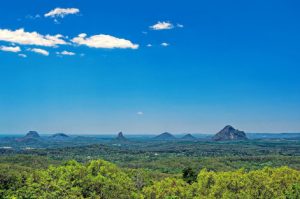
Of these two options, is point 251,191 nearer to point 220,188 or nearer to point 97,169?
point 220,188

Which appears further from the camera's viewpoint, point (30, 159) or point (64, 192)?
point (30, 159)

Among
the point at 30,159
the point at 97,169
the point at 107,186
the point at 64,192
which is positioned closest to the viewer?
the point at 64,192

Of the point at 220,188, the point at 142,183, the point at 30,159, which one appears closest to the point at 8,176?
the point at 142,183

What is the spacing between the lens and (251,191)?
63000mm

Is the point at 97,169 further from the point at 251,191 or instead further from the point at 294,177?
the point at 294,177

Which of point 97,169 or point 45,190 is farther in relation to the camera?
point 97,169

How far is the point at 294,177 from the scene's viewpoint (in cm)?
7244

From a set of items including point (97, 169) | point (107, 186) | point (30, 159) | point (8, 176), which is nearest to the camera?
point (107, 186)

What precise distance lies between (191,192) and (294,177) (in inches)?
812

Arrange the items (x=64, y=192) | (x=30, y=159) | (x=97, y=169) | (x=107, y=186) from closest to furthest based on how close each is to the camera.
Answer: (x=64, y=192) < (x=107, y=186) < (x=97, y=169) < (x=30, y=159)

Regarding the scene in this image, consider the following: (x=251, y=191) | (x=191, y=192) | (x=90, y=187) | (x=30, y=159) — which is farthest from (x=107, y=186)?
(x=30, y=159)

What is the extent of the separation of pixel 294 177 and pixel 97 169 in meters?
35.5

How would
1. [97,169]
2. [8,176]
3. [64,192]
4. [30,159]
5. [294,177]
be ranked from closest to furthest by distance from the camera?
1. [64,192]
2. [97,169]
3. [294,177]
4. [8,176]
5. [30,159]

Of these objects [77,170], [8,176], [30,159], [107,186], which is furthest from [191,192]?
[30,159]
